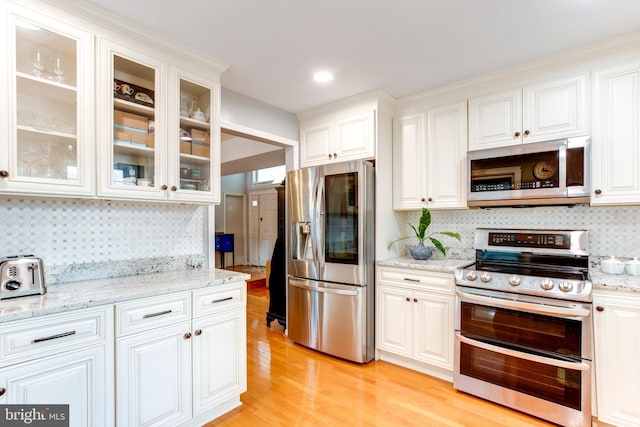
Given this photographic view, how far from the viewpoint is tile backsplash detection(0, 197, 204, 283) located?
1771mm

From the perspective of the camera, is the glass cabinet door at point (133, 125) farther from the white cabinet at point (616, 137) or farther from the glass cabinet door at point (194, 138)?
the white cabinet at point (616, 137)

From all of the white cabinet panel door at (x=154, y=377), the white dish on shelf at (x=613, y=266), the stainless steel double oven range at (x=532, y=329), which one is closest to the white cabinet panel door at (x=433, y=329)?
the stainless steel double oven range at (x=532, y=329)

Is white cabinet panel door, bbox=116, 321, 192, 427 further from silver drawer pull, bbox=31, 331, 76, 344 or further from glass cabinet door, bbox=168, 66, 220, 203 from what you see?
glass cabinet door, bbox=168, 66, 220, 203

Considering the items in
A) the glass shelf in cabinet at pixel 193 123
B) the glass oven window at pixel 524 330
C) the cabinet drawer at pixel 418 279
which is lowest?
the glass oven window at pixel 524 330

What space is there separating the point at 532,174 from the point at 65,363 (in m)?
3.11

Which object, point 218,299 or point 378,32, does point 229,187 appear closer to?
point 218,299

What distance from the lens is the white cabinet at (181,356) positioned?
1622 millimetres

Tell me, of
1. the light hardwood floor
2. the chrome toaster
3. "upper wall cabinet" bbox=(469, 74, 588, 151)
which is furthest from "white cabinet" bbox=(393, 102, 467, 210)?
the chrome toaster

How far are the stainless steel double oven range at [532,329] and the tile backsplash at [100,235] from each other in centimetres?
219

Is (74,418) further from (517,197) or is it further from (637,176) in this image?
(637,176)

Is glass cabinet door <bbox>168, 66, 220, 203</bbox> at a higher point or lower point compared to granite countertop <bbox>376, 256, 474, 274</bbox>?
higher

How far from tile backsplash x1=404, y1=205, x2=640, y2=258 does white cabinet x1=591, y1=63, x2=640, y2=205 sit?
0.94 ft

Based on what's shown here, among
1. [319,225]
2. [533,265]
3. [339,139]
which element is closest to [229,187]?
[339,139]

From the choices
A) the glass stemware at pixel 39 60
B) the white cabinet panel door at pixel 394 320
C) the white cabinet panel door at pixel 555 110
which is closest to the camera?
the glass stemware at pixel 39 60
